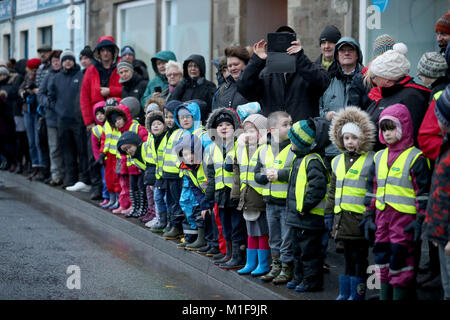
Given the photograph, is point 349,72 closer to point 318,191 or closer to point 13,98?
point 318,191

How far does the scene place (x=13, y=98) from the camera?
17.8 m

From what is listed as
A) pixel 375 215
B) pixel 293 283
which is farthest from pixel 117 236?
pixel 375 215

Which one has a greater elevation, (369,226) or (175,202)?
(369,226)

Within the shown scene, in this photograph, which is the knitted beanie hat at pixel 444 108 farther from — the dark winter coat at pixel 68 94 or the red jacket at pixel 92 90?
the dark winter coat at pixel 68 94

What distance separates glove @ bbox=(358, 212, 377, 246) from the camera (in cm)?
617

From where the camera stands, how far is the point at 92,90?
1375 cm

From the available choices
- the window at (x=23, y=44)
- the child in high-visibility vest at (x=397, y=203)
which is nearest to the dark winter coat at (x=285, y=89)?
the child in high-visibility vest at (x=397, y=203)

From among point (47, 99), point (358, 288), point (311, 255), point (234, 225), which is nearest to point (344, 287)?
point (358, 288)

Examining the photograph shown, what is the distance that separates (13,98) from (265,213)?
1133 cm

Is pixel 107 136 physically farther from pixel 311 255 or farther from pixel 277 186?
pixel 311 255

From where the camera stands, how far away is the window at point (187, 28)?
15688mm

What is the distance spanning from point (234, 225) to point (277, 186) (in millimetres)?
925

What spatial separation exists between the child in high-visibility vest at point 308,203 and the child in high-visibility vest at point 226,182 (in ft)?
3.63

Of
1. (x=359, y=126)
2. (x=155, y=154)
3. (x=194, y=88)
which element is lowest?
(x=155, y=154)
